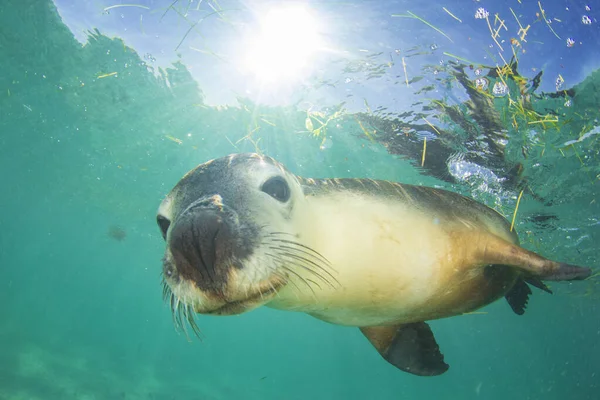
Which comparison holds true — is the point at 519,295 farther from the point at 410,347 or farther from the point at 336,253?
the point at 336,253

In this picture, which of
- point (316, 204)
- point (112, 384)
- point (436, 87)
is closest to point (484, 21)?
point (436, 87)

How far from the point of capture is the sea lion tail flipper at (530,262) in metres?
2.62

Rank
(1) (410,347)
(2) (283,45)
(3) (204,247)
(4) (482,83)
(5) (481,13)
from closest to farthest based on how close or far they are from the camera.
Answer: (3) (204,247) < (1) (410,347) < (5) (481,13) < (4) (482,83) < (2) (283,45)

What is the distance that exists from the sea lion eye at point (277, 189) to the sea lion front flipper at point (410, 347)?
1.78 m

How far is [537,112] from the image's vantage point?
21.2 ft

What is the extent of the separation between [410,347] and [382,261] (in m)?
1.22

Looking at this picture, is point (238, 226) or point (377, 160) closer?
point (238, 226)

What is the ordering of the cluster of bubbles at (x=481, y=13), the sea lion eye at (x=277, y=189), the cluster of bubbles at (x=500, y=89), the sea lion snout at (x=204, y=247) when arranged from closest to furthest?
the sea lion snout at (x=204, y=247) → the sea lion eye at (x=277, y=189) → the cluster of bubbles at (x=481, y=13) → the cluster of bubbles at (x=500, y=89)

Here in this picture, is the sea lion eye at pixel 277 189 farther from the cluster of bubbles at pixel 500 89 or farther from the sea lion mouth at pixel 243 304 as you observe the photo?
the cluster of bubbles at pixel 500 89

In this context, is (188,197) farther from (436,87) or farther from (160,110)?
(160,110)

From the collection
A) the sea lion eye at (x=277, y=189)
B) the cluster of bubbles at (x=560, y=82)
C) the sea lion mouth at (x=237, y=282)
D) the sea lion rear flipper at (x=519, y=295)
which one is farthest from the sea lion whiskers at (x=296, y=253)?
the cluster of bubbles at (x=560, y=82)

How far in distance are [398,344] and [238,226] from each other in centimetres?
222

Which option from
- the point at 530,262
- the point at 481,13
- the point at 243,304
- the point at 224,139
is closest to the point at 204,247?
the point at 243,304

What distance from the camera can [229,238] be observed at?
5.39 ft
